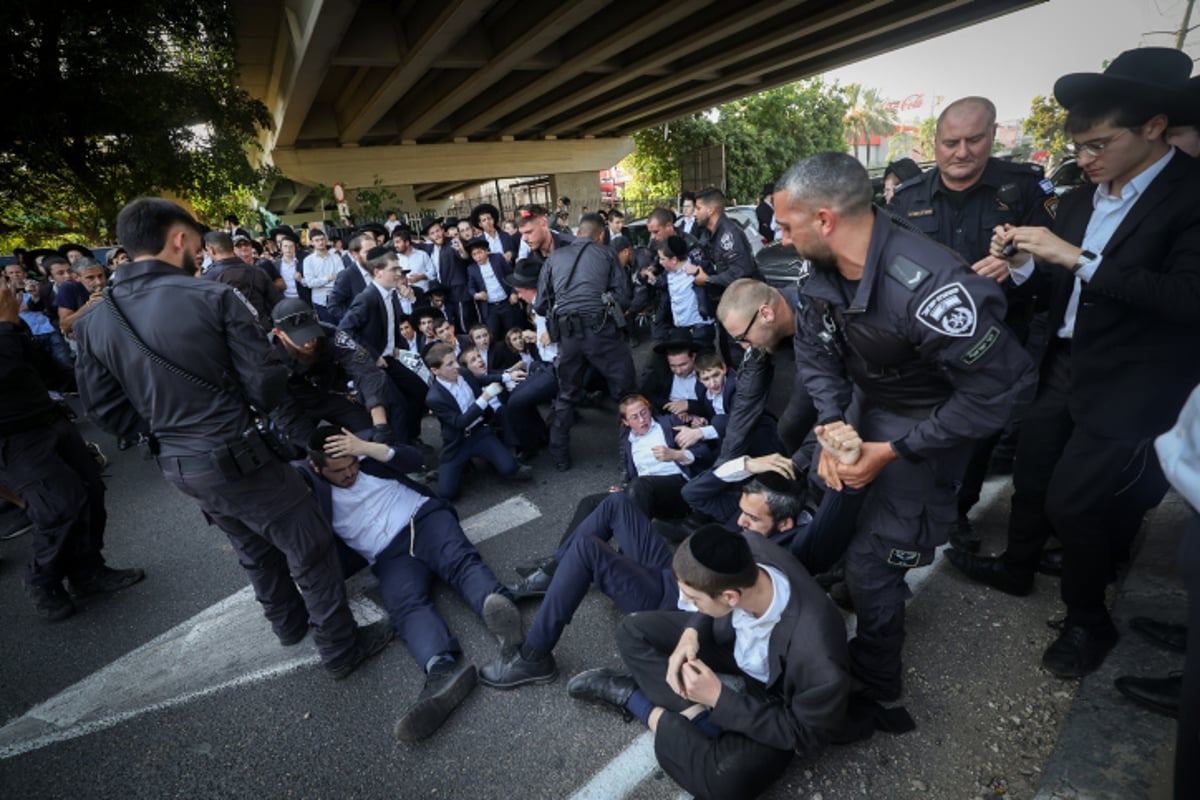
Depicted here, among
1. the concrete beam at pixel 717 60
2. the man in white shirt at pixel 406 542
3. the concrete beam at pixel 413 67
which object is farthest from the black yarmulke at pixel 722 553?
the concrete beam at pixel 717 60

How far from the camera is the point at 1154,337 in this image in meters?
1.97

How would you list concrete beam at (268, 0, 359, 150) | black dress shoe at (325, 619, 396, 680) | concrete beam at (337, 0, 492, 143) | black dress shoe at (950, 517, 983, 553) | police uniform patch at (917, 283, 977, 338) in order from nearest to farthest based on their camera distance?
police uniform patch at (917, 283, 977, 338) → black dress shoe at (325, 619, 396, 680) → black dress shoe at (950, 517, 983, 553) → concrete beam at (268, 0, 359, 150) → concrete beam at (337, 0, 492, 143)

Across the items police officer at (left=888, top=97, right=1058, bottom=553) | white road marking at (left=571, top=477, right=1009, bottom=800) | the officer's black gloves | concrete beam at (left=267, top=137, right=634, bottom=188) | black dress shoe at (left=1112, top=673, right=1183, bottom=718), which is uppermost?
concrete beam at (left=267, top=137, right=634, bottom=188)

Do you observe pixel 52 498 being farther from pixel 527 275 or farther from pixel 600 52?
pixel 600 52

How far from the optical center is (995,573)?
107 inches

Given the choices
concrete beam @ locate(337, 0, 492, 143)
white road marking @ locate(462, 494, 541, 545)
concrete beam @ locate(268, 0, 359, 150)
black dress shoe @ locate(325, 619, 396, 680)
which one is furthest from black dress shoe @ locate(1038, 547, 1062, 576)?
concrete beam @ locate(268, 0, 359, 150)

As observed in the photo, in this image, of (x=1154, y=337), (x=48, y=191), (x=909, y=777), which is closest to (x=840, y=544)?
(x=909, y=777)

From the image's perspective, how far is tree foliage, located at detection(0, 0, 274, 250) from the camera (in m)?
9.06

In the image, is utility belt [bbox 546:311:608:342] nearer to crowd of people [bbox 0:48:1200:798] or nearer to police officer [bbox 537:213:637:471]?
police officer [bbox 537:213:637:471]

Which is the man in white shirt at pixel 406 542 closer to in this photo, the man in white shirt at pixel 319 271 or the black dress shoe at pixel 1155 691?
the black dress shoe at pixel 1155 691

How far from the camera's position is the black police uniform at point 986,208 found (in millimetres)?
2680

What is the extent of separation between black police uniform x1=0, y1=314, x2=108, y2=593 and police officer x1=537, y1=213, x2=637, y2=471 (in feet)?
10.1

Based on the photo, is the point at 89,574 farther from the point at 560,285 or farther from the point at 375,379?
the point at 560,285

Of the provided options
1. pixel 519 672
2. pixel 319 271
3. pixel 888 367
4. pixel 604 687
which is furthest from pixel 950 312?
pixel 319 271
